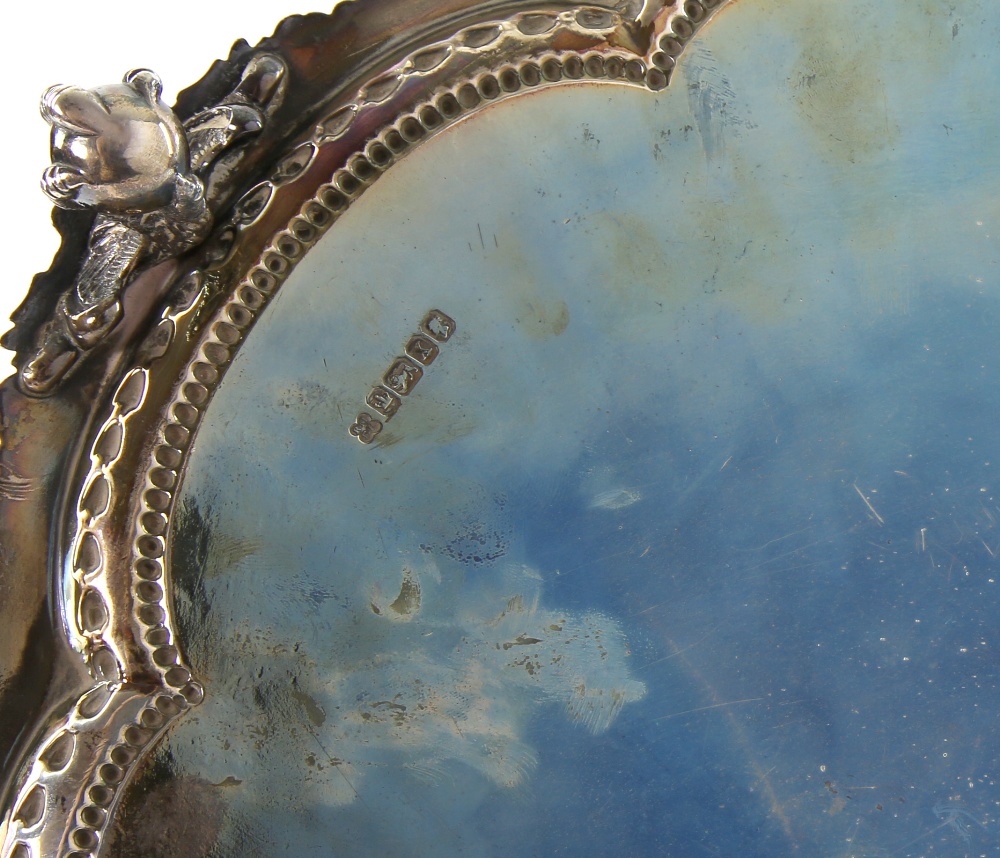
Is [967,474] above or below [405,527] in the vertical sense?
below

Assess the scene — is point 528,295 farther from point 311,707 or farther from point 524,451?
point 311,707

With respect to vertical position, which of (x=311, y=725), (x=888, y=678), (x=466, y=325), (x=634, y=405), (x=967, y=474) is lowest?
(x=888, y=678)

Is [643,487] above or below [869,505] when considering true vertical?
above

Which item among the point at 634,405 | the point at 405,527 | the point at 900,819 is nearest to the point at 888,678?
the point at 900,819

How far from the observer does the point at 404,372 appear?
111 centimetres

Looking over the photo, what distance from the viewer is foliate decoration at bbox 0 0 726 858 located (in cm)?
107

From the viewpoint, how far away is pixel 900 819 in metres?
1.17

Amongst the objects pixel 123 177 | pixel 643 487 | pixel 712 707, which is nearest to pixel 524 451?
pixel 643 487

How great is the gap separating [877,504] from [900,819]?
1.24 feet

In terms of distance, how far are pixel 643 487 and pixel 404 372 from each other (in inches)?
12.1

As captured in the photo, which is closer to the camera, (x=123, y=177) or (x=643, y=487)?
(x=123, y=177)

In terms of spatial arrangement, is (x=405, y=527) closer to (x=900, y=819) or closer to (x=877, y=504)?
(x=877, y=504)

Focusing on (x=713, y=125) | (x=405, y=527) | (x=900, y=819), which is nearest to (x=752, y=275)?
(x=713, y=125)

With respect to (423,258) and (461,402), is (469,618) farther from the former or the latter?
(423,258)
